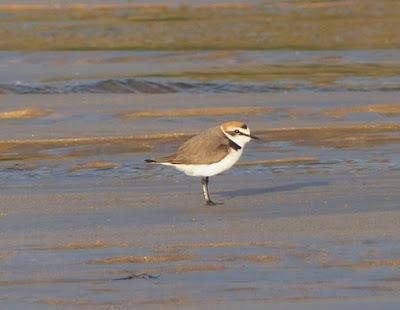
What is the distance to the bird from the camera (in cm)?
970

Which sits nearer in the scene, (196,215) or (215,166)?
(196,215)

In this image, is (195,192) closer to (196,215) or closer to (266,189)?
(266,189)

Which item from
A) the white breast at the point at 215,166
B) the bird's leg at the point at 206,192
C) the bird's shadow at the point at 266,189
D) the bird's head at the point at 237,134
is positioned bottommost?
the bird's shadow at the point at 266,189

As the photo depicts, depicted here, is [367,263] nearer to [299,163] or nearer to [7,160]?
[299,163]

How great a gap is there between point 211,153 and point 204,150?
0.08 metres

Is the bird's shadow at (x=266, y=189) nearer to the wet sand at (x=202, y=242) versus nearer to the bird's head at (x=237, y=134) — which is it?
the wet sand at (x=202, y=242)

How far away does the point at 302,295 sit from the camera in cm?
671

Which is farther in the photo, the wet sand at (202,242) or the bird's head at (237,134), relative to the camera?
the bird's head at (237,134)

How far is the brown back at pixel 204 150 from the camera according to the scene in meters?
9.70

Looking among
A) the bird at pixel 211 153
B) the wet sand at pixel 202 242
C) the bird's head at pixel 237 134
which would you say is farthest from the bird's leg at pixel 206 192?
the bird's head at pixel 237 134

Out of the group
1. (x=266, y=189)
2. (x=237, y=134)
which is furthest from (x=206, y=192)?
(x=266, y=189)

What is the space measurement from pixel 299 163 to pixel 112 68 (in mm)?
9040

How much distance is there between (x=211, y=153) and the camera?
31.9ft

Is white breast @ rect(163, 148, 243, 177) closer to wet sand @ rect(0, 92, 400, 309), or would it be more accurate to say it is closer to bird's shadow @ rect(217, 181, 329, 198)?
wet sand @ rect(0, 92, 400, 309)
